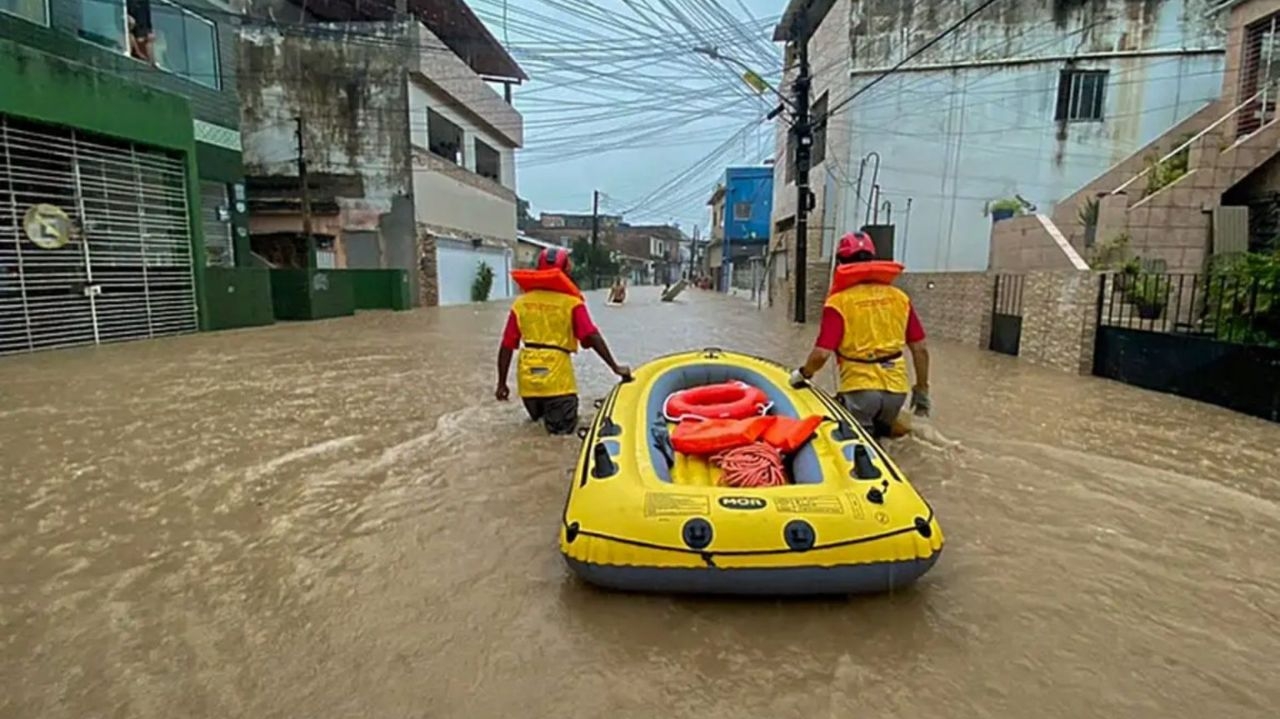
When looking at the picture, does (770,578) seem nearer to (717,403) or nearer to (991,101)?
(717,403)

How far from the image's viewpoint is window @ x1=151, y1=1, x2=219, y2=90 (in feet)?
43.0

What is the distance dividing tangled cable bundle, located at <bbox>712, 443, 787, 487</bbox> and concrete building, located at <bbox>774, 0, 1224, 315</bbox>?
527 inches

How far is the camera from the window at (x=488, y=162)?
25.9 m

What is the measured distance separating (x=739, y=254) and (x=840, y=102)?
21.7 metres

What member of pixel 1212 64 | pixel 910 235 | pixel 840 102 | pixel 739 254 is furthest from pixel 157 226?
pixel 739 254

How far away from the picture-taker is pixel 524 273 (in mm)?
4711

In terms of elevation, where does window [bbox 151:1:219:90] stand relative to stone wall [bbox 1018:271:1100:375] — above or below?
above

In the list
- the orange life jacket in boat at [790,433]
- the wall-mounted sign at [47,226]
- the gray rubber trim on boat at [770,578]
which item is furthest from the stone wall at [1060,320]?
the wall-mounted sign at [47,226]

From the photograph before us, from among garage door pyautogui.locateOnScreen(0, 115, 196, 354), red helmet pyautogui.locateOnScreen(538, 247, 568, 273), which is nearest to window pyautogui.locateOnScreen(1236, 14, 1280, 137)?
red helmet pyautogui.locateOnScreen(538, 247, 568, 273)

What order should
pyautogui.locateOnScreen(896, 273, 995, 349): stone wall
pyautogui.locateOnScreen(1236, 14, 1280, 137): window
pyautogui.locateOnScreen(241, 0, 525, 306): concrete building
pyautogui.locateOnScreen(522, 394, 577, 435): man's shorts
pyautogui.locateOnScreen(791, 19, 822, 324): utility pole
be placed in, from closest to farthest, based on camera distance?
pyautogui.locateOnScreen(522, 394, 577, 435): man's shorts
pyautogui.locateOnScreen(1236, 14, 1280, 137): window
pyautogui.locateOnScreen(896, 273, 995, 349): stone wall
pyautogui.locateOnScreen(791, 19, 822, 324): utility pole
pyautogui.locateOnScreen(241, 0, 525, 306): concrete building

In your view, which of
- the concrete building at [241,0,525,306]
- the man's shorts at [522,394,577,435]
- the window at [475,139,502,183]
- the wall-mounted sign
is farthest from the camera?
the window at [475,139,502,183]

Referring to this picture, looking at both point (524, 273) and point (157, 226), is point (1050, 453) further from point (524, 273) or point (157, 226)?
point (157, 226)

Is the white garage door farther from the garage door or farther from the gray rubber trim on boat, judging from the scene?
the gray rubber trim on boat

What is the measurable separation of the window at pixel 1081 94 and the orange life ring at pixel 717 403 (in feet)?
50.4
